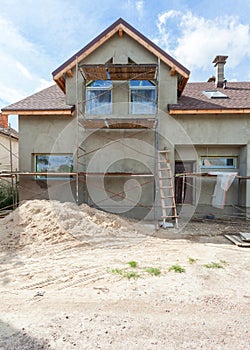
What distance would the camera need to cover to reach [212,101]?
382 inches

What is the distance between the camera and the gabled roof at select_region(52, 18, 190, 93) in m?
9.13

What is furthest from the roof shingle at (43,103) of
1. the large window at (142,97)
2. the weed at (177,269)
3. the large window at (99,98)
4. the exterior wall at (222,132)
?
the weed at (177,269)

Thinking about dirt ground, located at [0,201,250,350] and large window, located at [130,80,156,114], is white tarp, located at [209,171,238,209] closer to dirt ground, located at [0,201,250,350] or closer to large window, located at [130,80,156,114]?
dirt ground, located at [0,201,250,350]

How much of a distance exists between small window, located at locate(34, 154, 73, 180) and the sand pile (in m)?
2.24

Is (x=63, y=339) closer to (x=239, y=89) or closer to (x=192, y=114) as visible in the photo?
(x=192, y=114)

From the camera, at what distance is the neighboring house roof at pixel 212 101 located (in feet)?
29.3

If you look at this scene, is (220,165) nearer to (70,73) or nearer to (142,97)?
(142,97)

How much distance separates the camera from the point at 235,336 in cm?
252

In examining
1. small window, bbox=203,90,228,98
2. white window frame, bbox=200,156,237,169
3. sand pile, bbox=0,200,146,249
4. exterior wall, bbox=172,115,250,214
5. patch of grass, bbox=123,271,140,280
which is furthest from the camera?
small window, bbox=203,90,228,98

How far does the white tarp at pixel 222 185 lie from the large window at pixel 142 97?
3.65m

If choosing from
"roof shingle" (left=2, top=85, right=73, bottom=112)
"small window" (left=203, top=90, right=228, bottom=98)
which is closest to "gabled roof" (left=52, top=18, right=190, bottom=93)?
"roof shingle" (left=2, top=85, right=73, bottom=112)

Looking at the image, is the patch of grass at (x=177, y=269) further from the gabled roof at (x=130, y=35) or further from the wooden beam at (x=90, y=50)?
the wooden beam at (x=90, y=50)

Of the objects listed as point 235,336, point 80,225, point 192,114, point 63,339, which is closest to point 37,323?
point 63,339

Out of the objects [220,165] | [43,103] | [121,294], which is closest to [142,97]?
[43,103]
